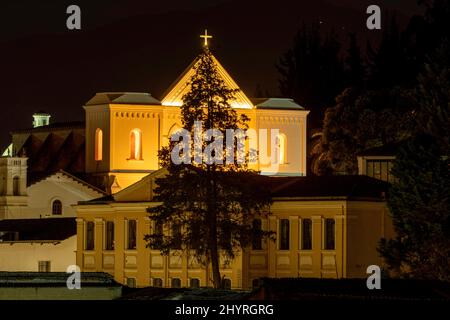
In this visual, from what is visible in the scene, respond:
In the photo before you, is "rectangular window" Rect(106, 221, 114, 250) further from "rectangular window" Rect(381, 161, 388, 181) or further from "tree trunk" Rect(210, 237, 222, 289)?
"rectangular window" Rect(381, 161, 388, 181)

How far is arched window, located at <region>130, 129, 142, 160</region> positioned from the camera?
412 ft

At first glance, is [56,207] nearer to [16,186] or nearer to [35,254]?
[16,186]

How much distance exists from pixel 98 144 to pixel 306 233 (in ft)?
107

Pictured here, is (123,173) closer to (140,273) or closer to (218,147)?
(140,273)

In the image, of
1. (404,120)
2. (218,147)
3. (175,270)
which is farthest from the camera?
(404,120)

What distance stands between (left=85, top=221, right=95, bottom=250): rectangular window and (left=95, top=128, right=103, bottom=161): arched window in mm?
20389

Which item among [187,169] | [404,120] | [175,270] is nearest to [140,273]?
[175,270]

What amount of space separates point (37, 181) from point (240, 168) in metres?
41.1

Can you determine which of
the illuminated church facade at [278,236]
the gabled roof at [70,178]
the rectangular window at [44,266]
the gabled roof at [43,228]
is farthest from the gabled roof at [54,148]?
the illuminated church facade at [278,236]

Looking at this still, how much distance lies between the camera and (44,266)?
4537 inches

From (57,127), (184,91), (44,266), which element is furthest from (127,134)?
(57,127)

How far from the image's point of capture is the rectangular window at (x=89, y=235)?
10681 cm
